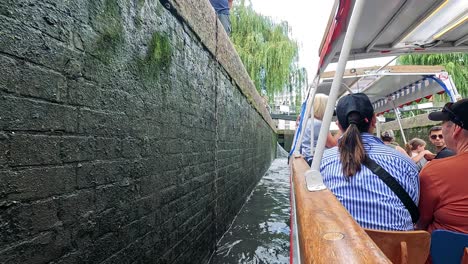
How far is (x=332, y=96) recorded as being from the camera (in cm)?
166

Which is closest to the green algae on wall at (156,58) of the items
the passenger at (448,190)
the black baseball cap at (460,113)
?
the passenger at (448,190)

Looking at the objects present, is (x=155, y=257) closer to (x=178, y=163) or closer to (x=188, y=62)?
(x=178, y=163)

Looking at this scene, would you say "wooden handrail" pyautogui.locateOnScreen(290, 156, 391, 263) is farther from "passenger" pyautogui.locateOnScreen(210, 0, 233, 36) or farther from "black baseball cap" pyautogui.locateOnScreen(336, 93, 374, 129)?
"passenger" pyautogui.locateOnScreen(210, 0, 233, 36)

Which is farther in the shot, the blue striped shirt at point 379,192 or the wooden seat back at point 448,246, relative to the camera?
the blue striped shirt at point 379,192

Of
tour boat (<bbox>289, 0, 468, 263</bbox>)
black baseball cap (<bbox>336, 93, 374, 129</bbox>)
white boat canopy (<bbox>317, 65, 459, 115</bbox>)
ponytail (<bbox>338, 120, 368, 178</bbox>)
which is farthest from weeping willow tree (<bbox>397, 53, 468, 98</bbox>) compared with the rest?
ponytail (<bbox>338, 120, 368, 178</bbox>)

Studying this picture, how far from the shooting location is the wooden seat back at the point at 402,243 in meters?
1.33

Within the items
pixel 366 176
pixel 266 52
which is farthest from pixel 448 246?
pixel 266 52

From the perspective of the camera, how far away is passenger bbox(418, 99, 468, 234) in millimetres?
1642

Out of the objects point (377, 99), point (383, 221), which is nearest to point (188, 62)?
point (383, 221)

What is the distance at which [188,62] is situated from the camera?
115 inches

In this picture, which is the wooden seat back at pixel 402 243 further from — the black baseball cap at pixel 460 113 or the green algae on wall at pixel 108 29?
the green algae on wall at pixel 108 29

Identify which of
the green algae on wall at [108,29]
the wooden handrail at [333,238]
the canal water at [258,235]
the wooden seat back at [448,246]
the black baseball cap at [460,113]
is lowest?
the canal water at [258,235]

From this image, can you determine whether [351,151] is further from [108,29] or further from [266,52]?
[266,52]

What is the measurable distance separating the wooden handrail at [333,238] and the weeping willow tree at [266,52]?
12.0m
